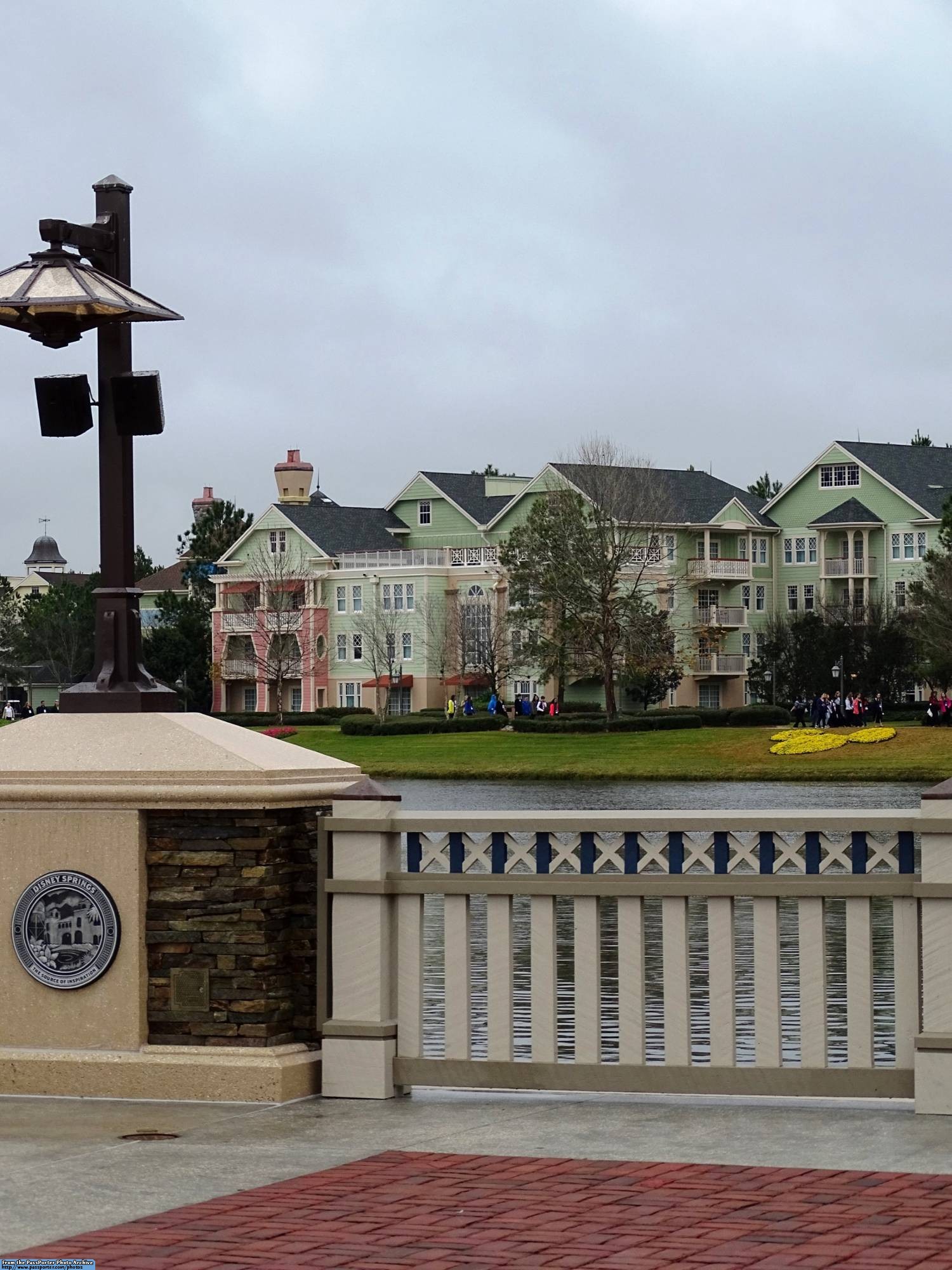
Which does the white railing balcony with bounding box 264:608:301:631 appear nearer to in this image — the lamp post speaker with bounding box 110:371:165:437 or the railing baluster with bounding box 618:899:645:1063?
the lamp post speaker with bounding box 110:371:165:437

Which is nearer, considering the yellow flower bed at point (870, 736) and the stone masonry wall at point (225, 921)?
the stone masonry wall at point (225, 921)

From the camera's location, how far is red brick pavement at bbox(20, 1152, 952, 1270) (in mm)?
5262

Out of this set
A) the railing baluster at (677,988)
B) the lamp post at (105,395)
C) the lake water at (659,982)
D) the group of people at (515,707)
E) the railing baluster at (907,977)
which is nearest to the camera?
the railing baluster at (907,977)

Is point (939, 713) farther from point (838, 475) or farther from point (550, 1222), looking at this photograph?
point (550, 1222)

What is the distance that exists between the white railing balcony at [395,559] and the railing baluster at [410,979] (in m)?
85.5

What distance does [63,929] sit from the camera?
27.0 ft

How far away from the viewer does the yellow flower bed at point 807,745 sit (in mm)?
54688

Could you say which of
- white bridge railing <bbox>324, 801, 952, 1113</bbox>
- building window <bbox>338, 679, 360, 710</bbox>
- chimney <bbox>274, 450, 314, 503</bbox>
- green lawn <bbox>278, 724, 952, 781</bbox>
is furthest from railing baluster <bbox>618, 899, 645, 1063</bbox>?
chimney <bbox>274, 450, 314, 503</bbox>

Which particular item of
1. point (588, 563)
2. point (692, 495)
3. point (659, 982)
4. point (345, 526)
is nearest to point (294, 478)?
point (345, 526)

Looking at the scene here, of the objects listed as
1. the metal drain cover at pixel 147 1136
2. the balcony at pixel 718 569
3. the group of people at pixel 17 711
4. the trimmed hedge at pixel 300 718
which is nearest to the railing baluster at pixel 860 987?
the metal drain cover at pixel 147 1136

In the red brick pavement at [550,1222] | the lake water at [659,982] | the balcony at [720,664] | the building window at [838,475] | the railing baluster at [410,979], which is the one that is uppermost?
the building window at [838,475]

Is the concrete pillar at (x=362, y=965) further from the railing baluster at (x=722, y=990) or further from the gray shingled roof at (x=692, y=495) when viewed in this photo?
the gray shingled roof at (x=692, y=495)

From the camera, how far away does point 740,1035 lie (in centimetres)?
1118

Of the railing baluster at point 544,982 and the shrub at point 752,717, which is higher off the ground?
the shrub at point 752,717
